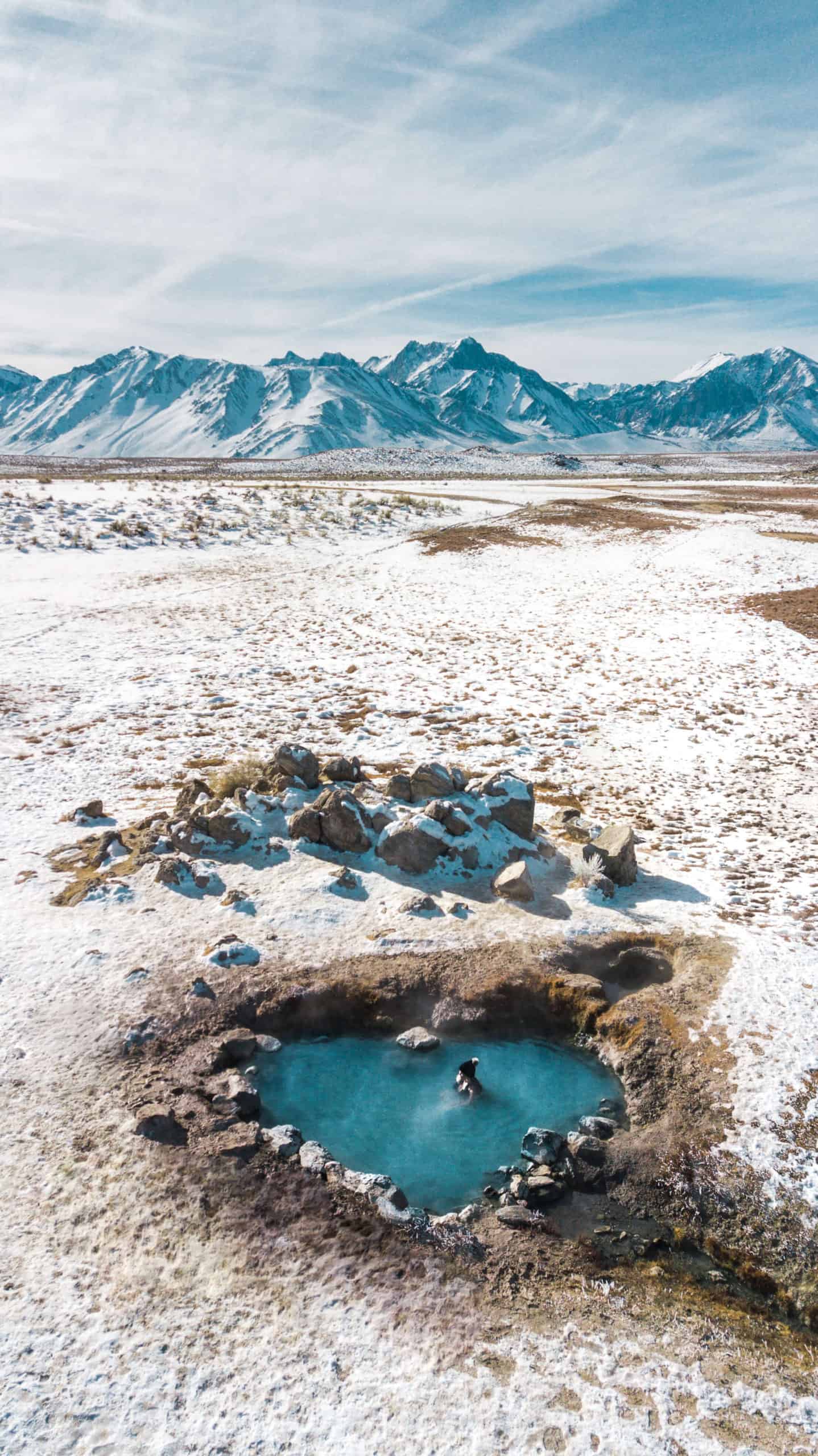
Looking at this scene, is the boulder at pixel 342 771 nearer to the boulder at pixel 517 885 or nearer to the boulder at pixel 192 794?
the boulder at pixel 192 794

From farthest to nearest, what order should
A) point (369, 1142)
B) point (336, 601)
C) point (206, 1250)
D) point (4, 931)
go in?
point (336, 601), point (4, 931), point (369, 1142), point (206, 1250)

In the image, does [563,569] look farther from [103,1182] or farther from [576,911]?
[103,1182]

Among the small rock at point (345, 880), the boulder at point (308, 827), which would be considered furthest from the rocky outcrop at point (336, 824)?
the small rock at point (345, 880)

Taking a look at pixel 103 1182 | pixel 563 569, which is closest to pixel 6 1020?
pixel 103 1182

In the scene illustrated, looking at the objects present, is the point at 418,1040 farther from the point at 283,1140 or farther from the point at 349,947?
the point at 283,1140

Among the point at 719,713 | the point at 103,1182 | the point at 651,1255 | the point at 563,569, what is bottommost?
the point at 651,1255

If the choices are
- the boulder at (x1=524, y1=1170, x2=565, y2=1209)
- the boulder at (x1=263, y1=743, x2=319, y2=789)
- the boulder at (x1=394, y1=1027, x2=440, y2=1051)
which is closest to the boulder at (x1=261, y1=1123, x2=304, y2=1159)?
the boulder at (x1=394, y1=1027, x2=440, y2=1051)
